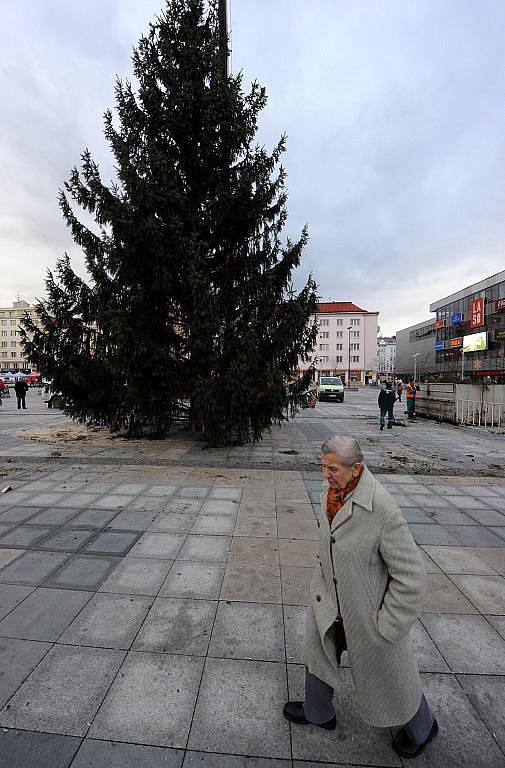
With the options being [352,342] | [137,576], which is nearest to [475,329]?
[352,342]

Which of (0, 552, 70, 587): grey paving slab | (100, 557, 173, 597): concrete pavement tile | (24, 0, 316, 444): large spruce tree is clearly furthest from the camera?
(24, 0, 316, 444): large spruce tree

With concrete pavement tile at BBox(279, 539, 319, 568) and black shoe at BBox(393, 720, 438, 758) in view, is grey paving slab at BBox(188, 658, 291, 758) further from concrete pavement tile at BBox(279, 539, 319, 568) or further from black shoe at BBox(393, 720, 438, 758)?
concrete pavement tile at BBox(279, 539, 319, 568)

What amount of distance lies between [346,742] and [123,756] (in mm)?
1093

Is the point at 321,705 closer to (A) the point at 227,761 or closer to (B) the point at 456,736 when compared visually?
(A) the point at 227,761

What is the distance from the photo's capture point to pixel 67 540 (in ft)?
15.1

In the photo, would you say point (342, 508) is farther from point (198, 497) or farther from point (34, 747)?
point (198, 497)

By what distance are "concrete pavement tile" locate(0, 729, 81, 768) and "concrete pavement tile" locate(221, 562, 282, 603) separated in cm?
156

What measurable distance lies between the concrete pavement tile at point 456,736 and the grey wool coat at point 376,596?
0.34 m

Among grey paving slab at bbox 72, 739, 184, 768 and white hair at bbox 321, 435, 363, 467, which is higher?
white hair at bbox 321, 435, 363, 467

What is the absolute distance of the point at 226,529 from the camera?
5.00 metres

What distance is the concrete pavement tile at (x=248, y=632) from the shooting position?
2.75 metres

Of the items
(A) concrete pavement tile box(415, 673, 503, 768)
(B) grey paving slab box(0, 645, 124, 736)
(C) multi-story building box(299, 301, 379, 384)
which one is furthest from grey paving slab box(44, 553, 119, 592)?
(C) multi-story building box(299, 301, 379, 384)

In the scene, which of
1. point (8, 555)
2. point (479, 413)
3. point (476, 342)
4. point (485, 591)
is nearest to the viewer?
point (485, 591)

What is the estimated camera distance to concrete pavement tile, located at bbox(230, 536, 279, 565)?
4176mm
